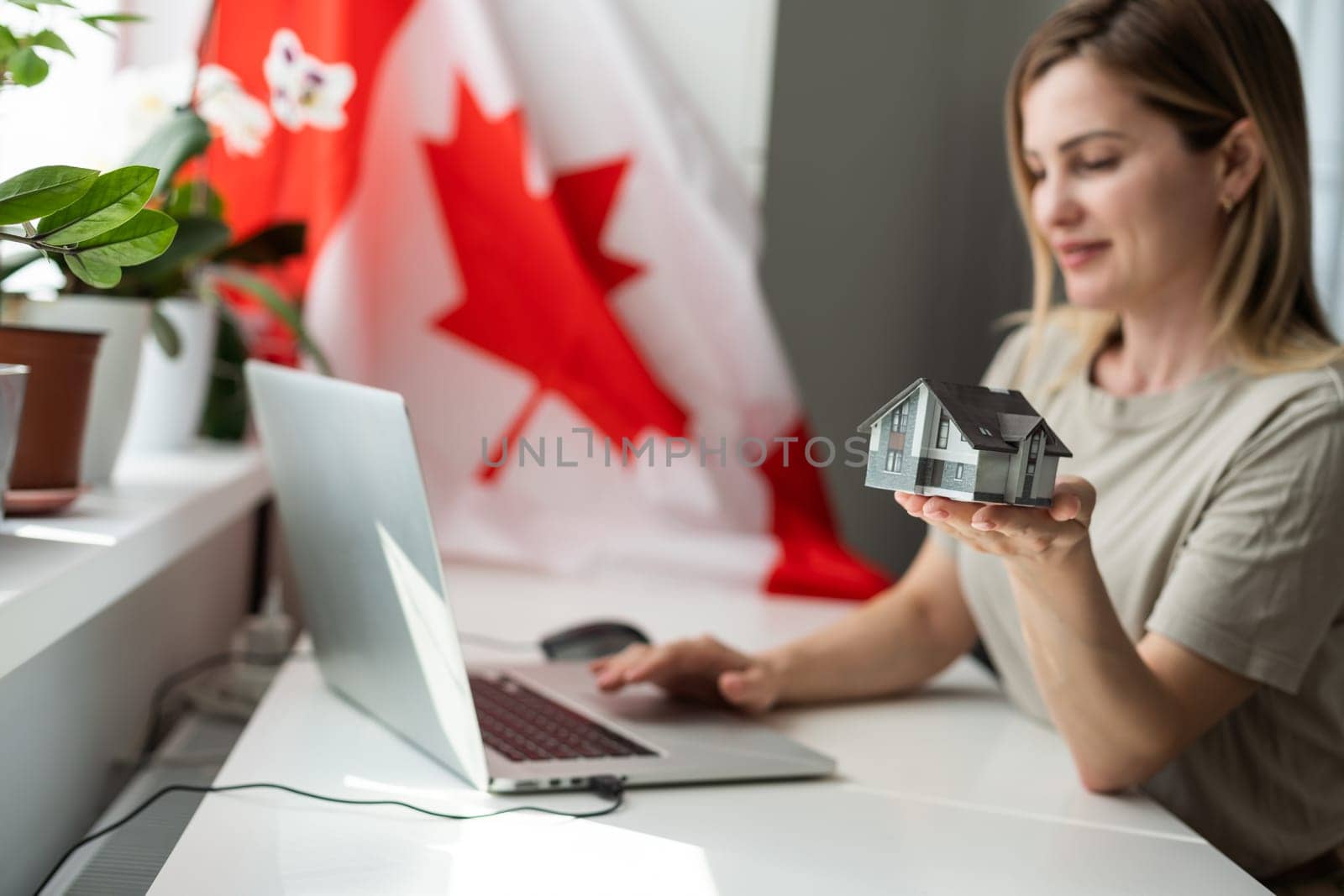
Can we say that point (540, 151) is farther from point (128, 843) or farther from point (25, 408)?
point (128, 843)

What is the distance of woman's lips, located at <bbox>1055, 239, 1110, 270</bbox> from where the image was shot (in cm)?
107

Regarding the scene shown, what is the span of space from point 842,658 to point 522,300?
84 centimetres

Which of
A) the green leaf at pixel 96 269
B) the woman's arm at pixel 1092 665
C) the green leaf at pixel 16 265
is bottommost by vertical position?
the woman's arm at pixel 1092 665

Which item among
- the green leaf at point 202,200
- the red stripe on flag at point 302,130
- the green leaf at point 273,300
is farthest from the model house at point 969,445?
the red stripe on flag at point 302,130

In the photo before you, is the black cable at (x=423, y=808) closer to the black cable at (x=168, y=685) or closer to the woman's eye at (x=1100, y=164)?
the black cable at (x=168, y=685)

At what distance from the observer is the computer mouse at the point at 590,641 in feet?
3.87

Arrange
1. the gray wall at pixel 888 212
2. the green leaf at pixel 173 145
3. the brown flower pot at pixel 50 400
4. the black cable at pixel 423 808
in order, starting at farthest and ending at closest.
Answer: the gray wall at pixel 888 212 < the green leaf at pixel 173 145 < the brown flower pot at pixel 50 400 < the black cable at pixel 423 808

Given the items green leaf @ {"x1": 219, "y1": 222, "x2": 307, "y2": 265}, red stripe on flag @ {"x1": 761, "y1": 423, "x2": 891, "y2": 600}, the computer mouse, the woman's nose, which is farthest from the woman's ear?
green leaf @ {"x1": 219, "y1": 222, "x2": 307, "y2": 265}

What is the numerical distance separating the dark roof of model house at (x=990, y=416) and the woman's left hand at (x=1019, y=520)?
39mm

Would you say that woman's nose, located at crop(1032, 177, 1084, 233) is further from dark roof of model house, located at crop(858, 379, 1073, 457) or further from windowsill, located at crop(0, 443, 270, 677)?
windowsill, located at crop(0, 443, 270, 677)

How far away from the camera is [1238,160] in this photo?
104 cm

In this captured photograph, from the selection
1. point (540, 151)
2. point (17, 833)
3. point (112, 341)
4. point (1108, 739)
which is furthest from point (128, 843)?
point (540, 151)

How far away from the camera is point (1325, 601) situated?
0.94 metres

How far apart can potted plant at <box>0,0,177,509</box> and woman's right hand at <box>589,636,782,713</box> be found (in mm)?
441
